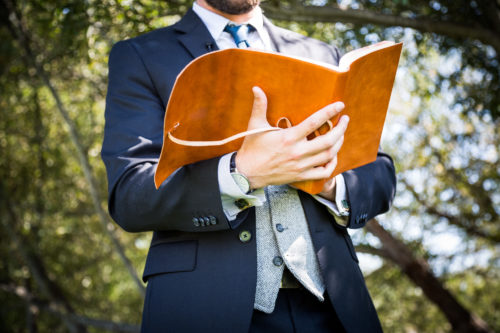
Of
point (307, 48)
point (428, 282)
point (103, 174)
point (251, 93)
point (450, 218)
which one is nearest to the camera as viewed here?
point (251, 93)

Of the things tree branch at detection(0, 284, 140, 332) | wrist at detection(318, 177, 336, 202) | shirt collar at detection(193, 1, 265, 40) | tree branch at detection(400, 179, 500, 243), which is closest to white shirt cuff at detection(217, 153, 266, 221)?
wrist at detection(318, 177, 336, 202)

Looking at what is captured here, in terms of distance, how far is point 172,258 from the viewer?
1516mm

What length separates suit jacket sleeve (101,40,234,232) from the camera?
4.69 feet

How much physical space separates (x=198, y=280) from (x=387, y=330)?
7.99 metres

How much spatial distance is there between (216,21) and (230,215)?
2.91ft

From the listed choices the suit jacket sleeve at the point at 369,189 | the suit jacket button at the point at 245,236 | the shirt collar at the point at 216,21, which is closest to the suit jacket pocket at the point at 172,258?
the suit jacket button at the point at 245,236

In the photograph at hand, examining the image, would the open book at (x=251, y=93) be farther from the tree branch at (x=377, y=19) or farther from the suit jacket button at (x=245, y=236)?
the tree branch at (x=377, y=19)

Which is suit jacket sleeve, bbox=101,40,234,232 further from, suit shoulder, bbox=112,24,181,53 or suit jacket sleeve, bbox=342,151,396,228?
suit jacket sleeve, bbox=342,151,396,228

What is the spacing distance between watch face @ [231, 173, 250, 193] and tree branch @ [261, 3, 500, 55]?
254 cm

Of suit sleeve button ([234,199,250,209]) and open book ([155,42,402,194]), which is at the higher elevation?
open book ([155,42,402,194])

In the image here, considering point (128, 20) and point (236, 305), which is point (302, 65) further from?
point (128, 20)

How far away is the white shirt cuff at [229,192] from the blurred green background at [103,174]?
103 inches

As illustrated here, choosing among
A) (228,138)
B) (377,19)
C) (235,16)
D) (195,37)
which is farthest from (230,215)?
(377,19)

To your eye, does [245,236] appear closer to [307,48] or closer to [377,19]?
[307,48]
